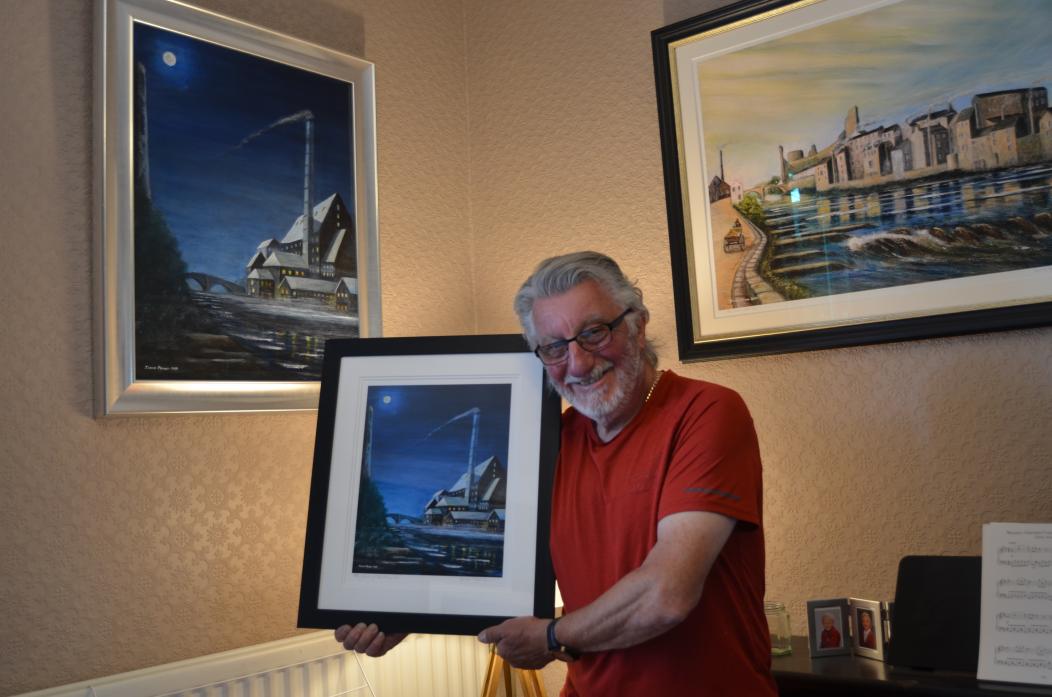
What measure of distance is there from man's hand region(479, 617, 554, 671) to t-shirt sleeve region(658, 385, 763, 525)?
32 cm

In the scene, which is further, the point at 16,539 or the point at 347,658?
the point at 347,658

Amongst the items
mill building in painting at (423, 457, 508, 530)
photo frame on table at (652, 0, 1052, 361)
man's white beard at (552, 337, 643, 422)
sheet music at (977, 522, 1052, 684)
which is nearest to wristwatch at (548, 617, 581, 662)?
mill building in painting at (423, 457, 508, 530)

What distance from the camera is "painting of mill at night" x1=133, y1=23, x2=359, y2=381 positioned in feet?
7.68

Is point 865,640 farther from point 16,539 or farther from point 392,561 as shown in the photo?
point 16,539

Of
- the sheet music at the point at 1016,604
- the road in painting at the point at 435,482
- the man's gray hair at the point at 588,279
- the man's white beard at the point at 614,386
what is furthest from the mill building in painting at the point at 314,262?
the sheet music at the point at 1016,604

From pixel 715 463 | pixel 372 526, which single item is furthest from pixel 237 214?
pixel 715 463

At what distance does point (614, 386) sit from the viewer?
5.84ft

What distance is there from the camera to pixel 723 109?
2.63m

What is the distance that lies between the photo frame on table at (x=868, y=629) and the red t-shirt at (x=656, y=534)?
44 cm

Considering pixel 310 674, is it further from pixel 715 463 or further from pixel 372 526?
pixel 715 463

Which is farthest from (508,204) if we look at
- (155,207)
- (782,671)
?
(782,671)

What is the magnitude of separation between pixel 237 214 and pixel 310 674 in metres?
1.19

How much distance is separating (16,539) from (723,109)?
2019mm

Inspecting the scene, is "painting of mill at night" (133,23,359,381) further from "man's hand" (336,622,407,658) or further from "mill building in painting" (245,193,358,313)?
"man's hand" (336,622,407,658)
